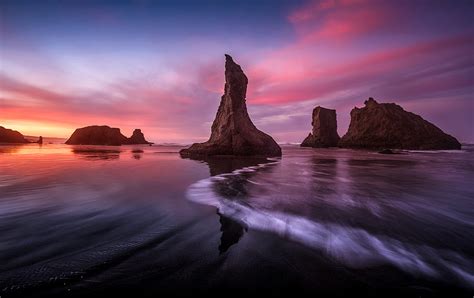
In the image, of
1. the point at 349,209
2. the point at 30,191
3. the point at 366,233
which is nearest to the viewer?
the point at 366,233

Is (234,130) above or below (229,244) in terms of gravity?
above

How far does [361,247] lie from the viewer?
3854 millimetres

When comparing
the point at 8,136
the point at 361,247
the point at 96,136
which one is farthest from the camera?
the point at 96,136

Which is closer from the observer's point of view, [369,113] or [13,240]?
[13,240]

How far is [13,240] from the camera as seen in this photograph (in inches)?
150

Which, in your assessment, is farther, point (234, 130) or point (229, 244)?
point (234, 130)

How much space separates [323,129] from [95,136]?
10895 centimetres

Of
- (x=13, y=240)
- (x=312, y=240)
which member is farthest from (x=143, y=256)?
(x=312, y=240)

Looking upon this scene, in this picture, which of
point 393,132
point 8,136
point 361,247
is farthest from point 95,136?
point 361,247

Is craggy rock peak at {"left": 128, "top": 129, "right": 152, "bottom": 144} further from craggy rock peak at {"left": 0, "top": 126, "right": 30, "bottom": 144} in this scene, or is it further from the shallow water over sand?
the shallow water over sand

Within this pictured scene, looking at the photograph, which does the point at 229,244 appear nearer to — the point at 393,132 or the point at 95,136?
the point at 393,132

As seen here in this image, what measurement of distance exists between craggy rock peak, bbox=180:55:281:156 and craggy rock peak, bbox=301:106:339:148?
208 feet

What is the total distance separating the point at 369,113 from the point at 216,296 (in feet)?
322

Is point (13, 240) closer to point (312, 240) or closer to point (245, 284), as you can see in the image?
point (245, 284)
